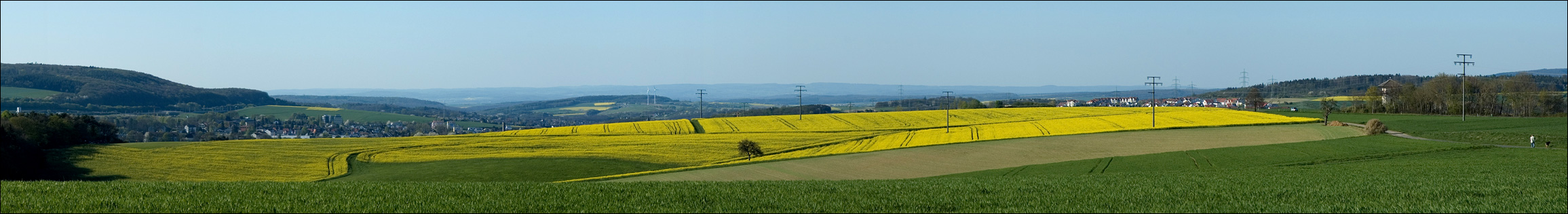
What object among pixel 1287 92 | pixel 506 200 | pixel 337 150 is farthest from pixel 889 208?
pixel 1287 92

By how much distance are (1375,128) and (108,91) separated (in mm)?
147551

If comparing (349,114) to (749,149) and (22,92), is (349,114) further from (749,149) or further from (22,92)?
(749,149)

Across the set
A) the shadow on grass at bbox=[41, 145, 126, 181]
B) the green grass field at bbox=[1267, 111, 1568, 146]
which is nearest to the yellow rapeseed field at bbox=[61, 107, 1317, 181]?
the shadow on grass at bbox=[41, 145, 126, 181]

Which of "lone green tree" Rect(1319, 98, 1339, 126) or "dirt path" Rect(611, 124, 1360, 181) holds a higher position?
"lone green tree" Rect(1319, 98, 1339, 126)

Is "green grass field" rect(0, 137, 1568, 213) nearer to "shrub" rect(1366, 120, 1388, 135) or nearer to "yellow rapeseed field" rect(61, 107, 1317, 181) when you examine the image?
"yellow rapeseed field" rect(61, 107, 1317, 181)

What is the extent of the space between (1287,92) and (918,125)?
11058cm

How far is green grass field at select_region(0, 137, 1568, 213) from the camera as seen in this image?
1489 centimetres

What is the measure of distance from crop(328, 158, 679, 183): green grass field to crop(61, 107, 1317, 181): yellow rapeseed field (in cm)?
136

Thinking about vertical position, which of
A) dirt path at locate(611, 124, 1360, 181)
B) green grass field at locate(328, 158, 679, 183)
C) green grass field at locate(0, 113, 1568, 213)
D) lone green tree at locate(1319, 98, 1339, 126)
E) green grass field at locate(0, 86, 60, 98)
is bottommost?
green grass field at locate(328, 158, 679, 183)

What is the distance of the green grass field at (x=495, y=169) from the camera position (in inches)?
1475

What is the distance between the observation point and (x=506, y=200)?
15.8 meters

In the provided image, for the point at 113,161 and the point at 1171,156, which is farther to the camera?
the point at 113,161

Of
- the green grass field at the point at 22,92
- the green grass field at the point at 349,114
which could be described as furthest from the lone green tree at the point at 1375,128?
the green grass field at the point at 22,92

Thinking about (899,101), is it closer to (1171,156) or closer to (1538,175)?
(1171,156)
